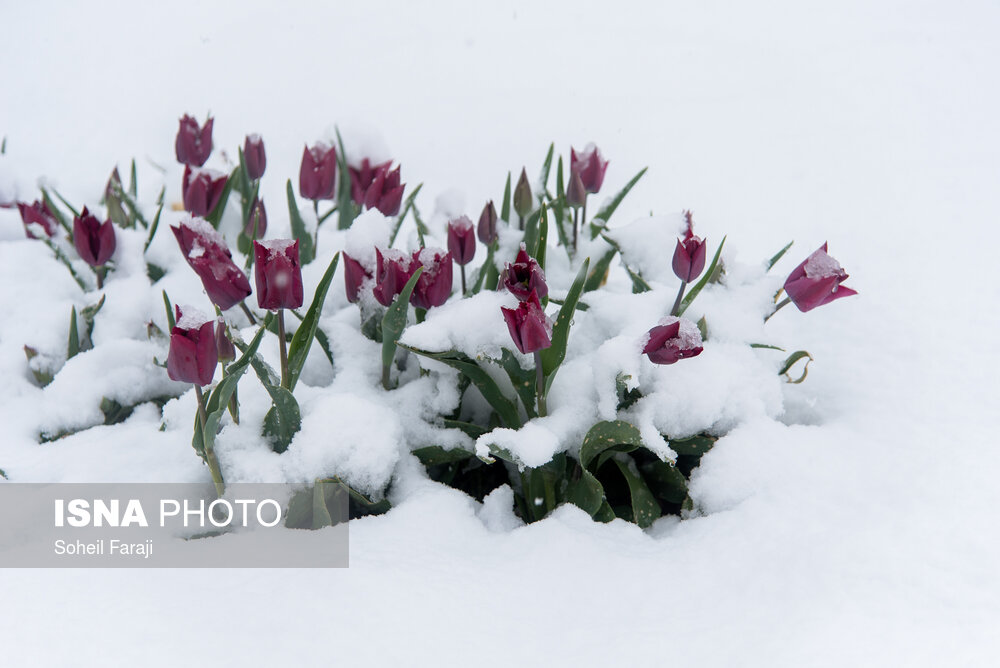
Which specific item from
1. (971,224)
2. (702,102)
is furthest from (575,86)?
(971,224)

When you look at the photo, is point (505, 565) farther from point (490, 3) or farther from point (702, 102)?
point (490, 3)

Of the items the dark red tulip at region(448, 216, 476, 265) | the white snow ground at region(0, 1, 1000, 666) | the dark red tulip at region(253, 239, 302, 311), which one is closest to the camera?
the white snow ground at region(0, 1, 1000, 666)

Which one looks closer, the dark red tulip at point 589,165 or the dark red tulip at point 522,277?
the dark red tulip at point 522,277

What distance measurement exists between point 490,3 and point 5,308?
90.5 inches

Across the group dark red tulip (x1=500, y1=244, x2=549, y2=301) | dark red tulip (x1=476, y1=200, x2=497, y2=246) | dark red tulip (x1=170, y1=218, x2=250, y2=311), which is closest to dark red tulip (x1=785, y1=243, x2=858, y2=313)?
dark red tulip (x1=500, y1=244, x2=549, y2=301)

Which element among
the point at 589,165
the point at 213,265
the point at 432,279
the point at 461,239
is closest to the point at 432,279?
the point at 432,279

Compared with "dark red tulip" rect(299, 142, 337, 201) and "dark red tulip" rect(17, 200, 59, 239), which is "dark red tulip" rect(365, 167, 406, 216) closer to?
"dark red tulip" rect(299, 142, 337, 201)

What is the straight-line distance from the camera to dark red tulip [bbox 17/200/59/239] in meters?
1.45

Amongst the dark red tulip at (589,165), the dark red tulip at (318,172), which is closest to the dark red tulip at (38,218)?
the dark red tulip at (318,172)

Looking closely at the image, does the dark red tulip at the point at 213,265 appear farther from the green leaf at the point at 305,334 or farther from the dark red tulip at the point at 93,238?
the dark red tulip at the point at 93,238

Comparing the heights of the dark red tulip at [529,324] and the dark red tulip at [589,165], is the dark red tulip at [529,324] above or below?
below

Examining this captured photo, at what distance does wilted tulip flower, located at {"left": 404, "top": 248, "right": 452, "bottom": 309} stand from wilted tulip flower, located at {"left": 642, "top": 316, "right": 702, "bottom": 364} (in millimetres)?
273

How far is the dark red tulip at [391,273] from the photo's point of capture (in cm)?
97

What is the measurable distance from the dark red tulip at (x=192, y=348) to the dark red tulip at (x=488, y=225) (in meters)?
0.51
